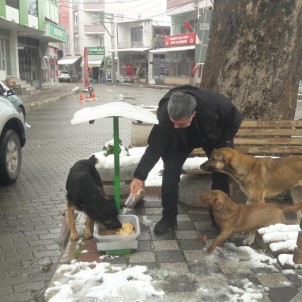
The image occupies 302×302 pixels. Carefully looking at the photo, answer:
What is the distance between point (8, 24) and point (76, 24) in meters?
42.9

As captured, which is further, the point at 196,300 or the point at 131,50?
the point at 131,50

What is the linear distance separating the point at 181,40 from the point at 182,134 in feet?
123

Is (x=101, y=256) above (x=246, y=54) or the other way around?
the other way around

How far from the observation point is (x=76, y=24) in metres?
65.6

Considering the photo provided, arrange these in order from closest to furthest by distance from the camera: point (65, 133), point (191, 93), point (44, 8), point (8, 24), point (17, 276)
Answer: point (17, 276), point (191, 93), point (65, 133), point (8, 24), point (44, 8)

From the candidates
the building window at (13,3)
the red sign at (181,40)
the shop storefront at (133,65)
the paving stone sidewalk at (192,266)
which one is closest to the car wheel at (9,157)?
the paving stone sidewalk at (192,266)

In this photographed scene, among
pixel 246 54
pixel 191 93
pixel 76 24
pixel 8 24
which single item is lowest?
pixel 191 93

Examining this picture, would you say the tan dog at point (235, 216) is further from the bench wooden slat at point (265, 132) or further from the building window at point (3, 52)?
the building window at point (3, 52)

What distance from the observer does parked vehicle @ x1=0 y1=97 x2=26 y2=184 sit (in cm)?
642

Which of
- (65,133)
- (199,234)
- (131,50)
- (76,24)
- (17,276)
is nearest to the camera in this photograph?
(17,276)

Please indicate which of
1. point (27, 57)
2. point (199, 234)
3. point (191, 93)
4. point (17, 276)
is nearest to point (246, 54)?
point (191, 93)

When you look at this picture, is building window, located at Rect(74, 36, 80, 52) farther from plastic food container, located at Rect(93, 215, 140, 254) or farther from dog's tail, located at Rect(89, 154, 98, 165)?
plastic food container, located at Rect(93, 215, 140, 254)

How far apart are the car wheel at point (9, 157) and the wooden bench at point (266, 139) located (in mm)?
2930

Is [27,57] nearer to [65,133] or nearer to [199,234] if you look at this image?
[65,133]
